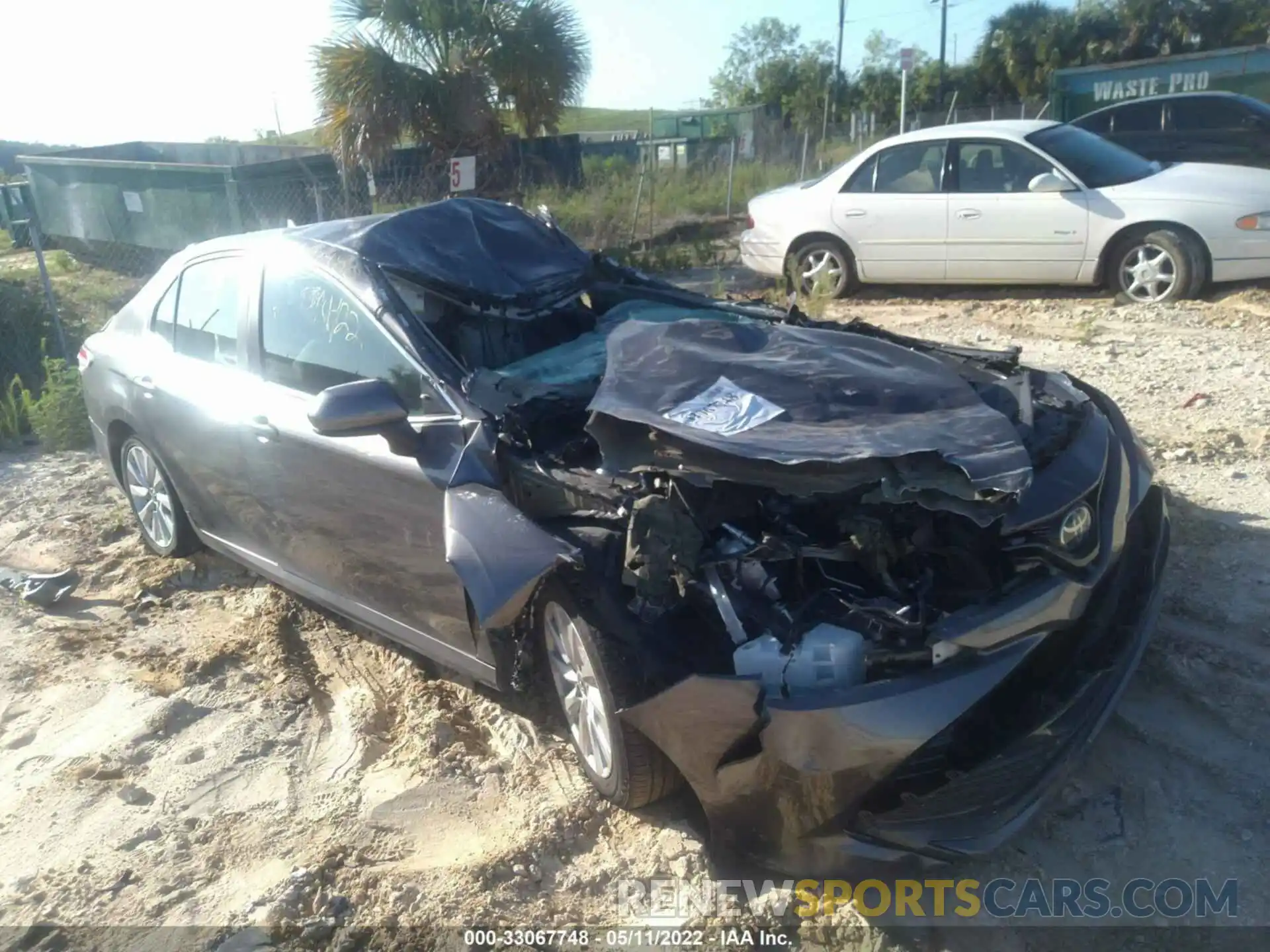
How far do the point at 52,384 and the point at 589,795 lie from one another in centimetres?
664

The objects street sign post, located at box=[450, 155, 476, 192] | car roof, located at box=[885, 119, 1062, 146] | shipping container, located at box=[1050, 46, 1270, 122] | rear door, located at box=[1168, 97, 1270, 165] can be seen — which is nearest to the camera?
car roof, located at box=[885, 119, 1062, 146]

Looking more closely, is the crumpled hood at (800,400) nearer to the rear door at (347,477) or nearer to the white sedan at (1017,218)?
the rear door at (347,477)

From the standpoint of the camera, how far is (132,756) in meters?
4.04

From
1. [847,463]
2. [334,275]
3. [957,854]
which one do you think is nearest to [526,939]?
[957,854]

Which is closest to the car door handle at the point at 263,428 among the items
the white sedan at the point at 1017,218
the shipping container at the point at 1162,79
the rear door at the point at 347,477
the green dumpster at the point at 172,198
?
the rear door at the point at 347,477

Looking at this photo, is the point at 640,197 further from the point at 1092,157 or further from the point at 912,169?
the point at 1092,157

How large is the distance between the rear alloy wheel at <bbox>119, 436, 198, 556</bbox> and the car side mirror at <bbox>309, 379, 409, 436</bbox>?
2225 millimetres

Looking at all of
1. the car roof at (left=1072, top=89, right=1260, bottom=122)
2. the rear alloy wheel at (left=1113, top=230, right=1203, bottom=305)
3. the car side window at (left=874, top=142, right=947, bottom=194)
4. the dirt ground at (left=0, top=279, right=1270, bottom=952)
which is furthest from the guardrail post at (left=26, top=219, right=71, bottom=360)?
the car roof at (left=1072, top=89, right=1260, bottom=122)

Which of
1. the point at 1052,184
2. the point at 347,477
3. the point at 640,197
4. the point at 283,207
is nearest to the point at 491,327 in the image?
the point at 347,477

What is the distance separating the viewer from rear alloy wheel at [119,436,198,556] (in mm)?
5410

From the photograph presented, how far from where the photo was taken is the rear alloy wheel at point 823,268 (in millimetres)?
10070

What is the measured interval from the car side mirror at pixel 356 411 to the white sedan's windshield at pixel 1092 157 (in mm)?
7134

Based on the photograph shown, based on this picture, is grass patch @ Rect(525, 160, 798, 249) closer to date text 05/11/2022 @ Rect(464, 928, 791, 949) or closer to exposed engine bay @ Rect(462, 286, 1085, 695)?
exposed engine bay @ Rect(462, 286, 1085, 695)

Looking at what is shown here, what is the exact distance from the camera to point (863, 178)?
990 centimetres
